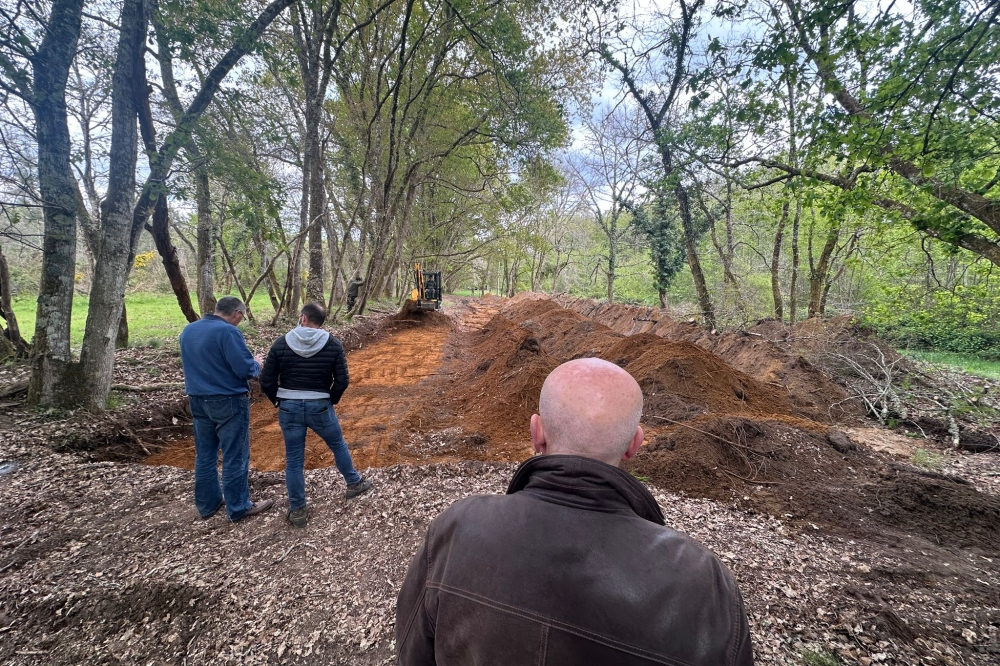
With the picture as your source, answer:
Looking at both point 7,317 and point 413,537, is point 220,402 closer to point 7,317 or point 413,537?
point 413,537

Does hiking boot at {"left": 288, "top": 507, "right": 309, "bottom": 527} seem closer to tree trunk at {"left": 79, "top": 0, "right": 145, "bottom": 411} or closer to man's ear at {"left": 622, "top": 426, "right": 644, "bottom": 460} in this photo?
man's ear at {"left": 622, "top": 426, "right": 644, "bottom": 460}

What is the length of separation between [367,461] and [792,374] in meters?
7.51

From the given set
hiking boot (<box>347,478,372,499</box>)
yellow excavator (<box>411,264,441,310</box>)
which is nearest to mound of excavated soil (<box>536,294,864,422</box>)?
hiking boot (<box>347,478,372,499</box>)

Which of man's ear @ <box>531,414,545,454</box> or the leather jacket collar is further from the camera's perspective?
man's ear @ <box>531,414,545,454</box>

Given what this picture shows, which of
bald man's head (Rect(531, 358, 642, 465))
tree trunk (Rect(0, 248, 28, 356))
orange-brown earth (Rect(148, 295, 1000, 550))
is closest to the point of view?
bald man's head (Rect(531, 358, 642, 465))

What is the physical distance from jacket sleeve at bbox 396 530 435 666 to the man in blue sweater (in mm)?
2671

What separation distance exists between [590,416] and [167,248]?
890 centimetres

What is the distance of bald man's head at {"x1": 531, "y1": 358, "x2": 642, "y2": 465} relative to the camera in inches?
45.2

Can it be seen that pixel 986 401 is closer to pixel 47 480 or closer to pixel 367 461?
pixel 367 461

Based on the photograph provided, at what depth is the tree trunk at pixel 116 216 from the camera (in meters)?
4.55

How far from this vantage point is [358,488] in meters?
3.61

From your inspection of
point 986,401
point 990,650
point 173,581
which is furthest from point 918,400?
point 173,581

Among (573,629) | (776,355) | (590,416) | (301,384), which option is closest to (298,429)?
(301,384)

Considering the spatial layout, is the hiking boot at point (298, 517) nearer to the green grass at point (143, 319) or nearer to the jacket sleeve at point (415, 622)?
the jacket sleeve at point (415, 622)
